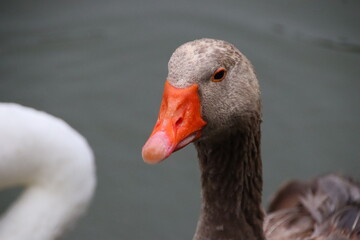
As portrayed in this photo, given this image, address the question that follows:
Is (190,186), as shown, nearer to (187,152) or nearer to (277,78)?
(187,152)

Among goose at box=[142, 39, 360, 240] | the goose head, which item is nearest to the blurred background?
goose at box=[142, 39, 360, 240]

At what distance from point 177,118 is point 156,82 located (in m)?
3.10

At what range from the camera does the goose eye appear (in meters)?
2.35

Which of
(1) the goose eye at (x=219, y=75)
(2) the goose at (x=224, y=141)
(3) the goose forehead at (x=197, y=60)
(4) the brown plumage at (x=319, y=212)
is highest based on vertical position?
(3) the goose forehead at (x=197, y=60)

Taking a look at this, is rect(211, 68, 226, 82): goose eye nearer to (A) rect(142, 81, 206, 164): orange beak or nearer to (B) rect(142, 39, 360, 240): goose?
(B) rect(142, 39, 360, 240): goose

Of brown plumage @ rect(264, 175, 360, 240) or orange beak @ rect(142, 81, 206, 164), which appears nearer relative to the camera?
orange beak @ rect(142, 81, 206, 164)

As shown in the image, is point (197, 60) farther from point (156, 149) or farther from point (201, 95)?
point (156, 149)

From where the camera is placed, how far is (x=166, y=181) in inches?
188

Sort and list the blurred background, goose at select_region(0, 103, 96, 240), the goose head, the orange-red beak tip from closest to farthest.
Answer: the orange-red beak tip → the goose head → goose at select_region(0, 103, 96, 240) → the blurred background

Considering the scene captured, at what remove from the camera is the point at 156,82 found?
535 centimetres

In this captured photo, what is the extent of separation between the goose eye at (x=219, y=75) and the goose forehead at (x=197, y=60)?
0.8 inches

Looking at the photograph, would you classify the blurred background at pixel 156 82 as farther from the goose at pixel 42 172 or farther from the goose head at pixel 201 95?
the goose head at pixel 201 95

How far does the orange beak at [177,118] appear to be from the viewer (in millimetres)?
2217

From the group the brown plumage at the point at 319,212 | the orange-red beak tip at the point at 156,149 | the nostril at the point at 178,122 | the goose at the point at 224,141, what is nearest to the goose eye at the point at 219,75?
the goose at the point at 224,141
